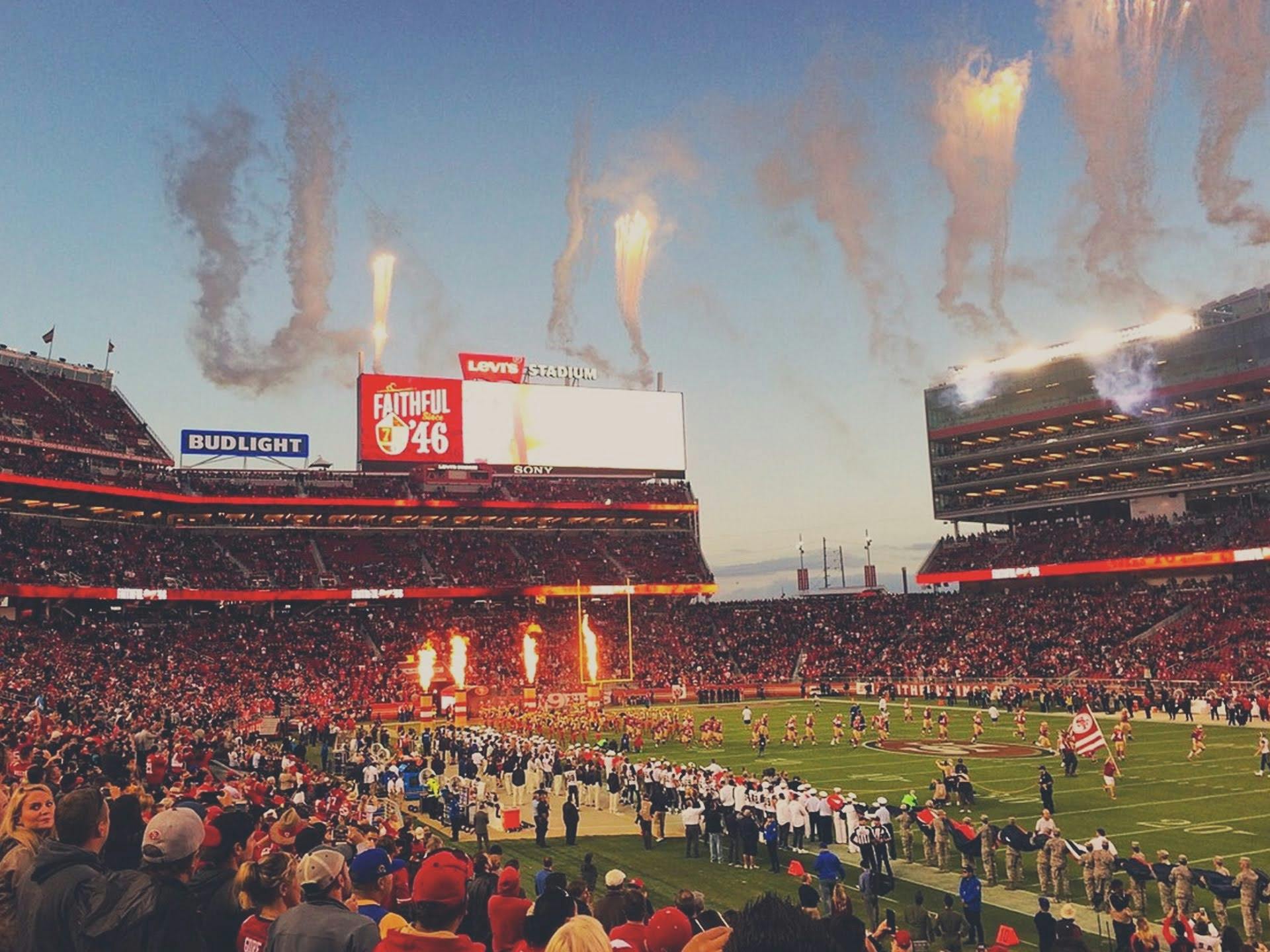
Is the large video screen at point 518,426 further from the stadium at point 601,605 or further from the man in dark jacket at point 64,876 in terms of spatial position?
the man in dark jacket at point 64,876

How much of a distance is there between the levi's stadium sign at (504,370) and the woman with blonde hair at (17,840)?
61.7 m

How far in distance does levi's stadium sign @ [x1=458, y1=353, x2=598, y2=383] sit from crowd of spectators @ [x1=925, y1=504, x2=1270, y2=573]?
92.8 ft

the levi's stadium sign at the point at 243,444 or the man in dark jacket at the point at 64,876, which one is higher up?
the levi's stadium sign at the point at 243,444

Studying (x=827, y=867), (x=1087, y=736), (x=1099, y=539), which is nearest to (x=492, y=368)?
(x=1099, y=539)

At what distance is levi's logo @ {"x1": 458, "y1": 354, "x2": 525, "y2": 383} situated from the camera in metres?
66.6

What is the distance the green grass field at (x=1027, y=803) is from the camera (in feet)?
56.5

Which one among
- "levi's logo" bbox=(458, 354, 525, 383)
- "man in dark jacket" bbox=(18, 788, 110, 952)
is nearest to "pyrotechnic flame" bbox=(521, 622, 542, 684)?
"levi's logo" bbox=(458, 354, 525, 383)

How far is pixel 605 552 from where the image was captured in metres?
71.9

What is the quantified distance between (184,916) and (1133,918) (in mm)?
11992

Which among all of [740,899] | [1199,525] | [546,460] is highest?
[546,460]

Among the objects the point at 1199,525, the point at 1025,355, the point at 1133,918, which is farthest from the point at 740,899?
the point at 1025,355

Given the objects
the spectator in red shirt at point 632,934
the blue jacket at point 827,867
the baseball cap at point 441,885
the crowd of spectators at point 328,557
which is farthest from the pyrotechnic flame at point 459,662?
the baseball cap at point 441,885

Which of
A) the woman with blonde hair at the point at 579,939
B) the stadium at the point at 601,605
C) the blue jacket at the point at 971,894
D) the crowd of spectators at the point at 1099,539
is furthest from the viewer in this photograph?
the crowd of spectators at the point at 1099,539

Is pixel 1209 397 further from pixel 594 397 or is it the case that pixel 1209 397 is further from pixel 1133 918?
pixel 1133 918
